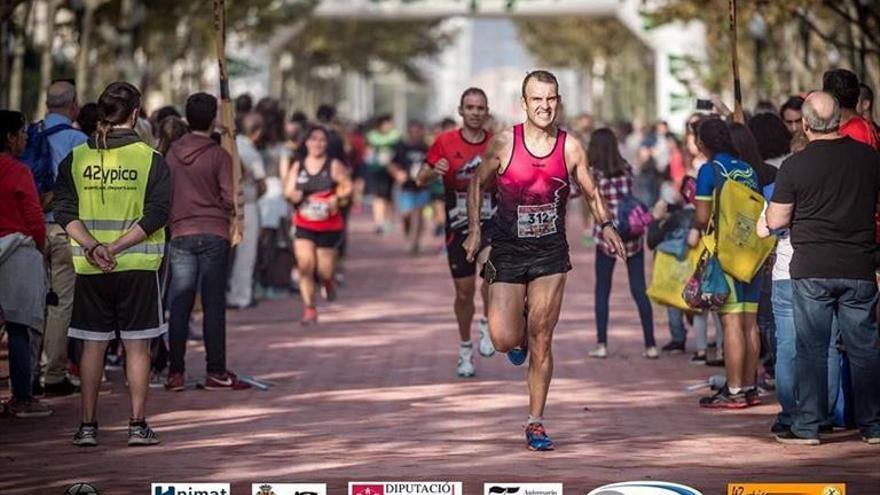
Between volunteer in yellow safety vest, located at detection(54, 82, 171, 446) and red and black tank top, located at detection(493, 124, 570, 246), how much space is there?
74.2 inches

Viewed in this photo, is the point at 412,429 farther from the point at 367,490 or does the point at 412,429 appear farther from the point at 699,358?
the point at 699,358

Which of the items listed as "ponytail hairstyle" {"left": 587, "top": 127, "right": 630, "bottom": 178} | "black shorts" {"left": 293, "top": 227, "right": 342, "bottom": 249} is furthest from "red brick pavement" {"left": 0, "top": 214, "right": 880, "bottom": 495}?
"ponytail hairstyle" {"left": 587, "top": 127, "right": 630, "bottom": 178}

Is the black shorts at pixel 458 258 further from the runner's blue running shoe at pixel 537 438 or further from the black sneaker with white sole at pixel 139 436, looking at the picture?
the black sneaker with white sole at pixel 139 436

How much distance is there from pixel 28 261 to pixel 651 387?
4.46 m

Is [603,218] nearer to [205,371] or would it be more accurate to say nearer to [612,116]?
[205,371]

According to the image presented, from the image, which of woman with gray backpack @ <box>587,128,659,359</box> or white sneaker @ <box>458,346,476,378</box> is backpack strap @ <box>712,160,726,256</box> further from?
woman with gray backpack @ <box>587,128,659,359</box>

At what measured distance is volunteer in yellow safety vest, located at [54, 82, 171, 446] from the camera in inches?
444

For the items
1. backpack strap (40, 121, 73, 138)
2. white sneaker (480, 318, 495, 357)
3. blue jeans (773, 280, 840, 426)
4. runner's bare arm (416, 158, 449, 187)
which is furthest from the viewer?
white sneaker (480, 318, 495, 357)

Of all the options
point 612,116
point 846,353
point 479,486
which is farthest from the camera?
point 612,116

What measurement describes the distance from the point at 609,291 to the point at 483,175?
16.9 feet

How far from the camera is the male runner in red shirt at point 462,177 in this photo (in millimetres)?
14562

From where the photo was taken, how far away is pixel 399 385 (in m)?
→ 14.4

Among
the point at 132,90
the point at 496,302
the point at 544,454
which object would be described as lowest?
the point at 544,454

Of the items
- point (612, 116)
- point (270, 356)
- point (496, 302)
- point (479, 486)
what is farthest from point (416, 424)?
point (612, 116)
